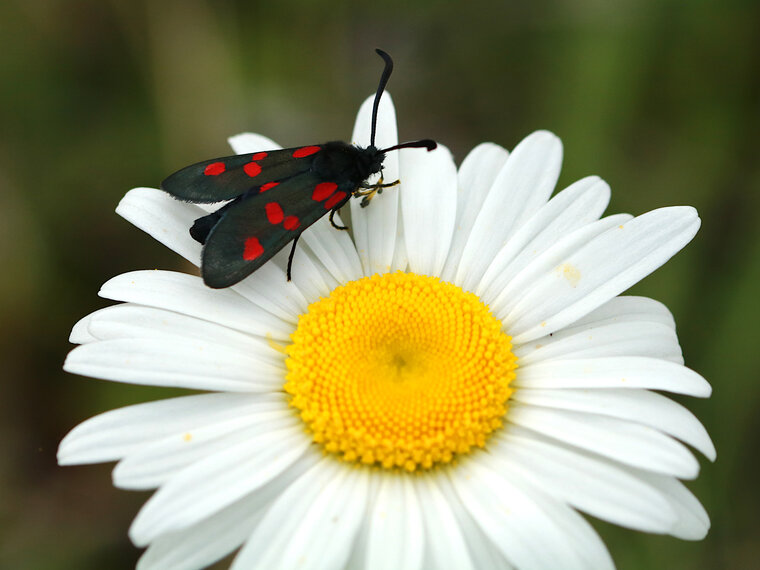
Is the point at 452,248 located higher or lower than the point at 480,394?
higher

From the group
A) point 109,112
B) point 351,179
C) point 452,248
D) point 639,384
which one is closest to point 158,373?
point 351,179

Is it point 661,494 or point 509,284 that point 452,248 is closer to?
point 509,284

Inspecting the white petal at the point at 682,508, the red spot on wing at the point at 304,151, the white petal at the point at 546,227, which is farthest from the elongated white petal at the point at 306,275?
the white petal at the point at 682,508

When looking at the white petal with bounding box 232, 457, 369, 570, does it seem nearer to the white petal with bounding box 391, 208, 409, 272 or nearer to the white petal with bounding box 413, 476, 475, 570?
the white petal with bounding box 413, 476, 475, 570

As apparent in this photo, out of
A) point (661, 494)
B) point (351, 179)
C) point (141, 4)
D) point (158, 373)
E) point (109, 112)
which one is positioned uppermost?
point (141, 4)

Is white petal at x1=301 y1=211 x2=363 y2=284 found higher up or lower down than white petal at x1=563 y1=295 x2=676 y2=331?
higher up

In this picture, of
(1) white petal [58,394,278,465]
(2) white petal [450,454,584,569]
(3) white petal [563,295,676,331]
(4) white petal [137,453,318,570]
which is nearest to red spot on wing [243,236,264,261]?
Answer: (1) white petal [58,394,278,465]

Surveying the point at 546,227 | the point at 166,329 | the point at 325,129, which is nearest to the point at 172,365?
the point at 166,329
